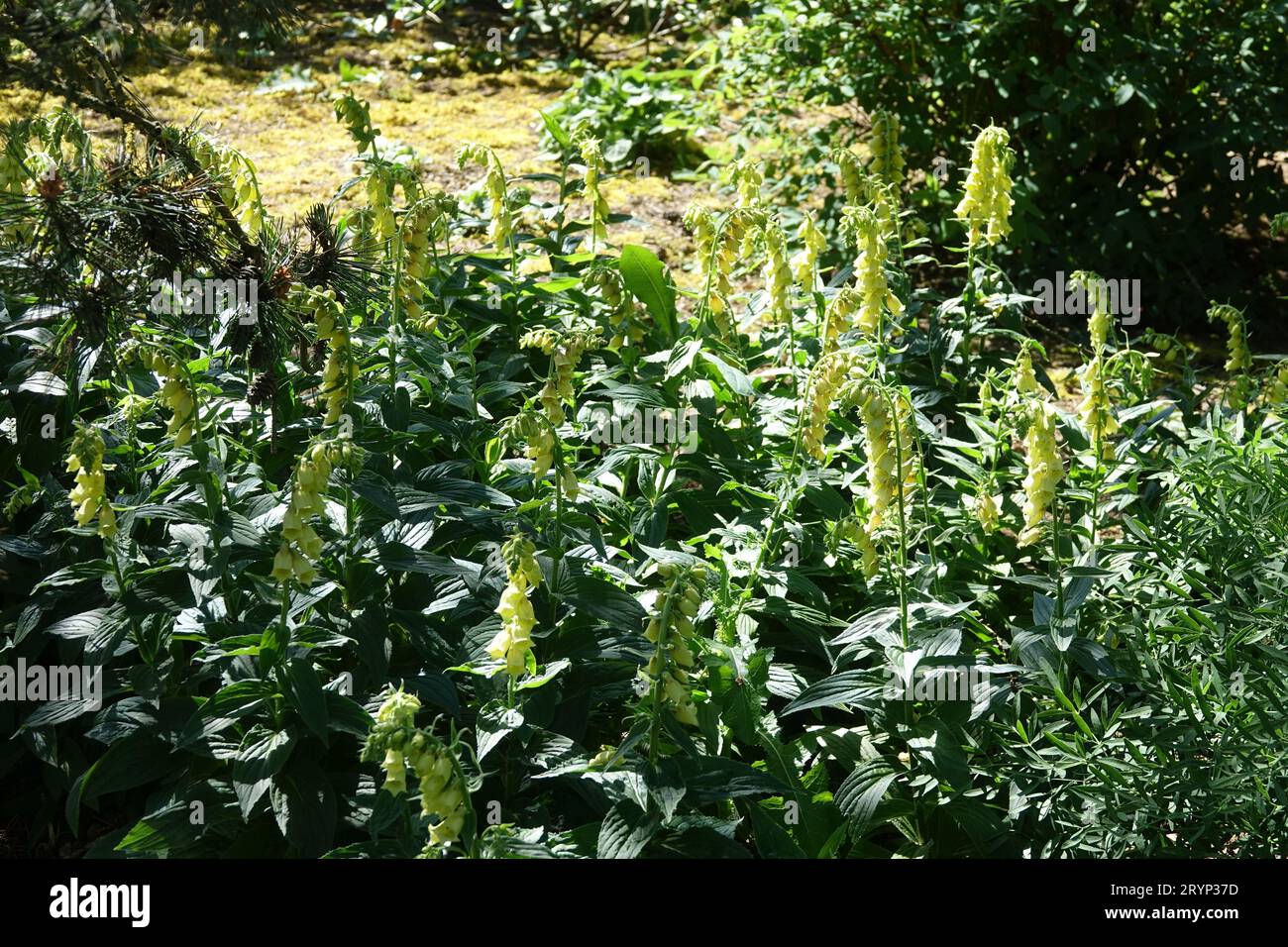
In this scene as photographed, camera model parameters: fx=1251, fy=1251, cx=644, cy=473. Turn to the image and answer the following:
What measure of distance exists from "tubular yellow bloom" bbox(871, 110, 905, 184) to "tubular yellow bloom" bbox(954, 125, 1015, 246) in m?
0.52

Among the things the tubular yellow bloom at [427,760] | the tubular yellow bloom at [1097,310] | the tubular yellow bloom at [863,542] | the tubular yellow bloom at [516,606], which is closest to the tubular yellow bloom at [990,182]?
the tubular yellow bloom at [1097,310]

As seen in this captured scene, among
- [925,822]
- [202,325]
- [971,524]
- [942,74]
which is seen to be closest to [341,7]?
[942,74]

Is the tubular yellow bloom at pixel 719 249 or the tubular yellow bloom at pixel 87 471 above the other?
the tubular yellow bloom at pixel 719 249

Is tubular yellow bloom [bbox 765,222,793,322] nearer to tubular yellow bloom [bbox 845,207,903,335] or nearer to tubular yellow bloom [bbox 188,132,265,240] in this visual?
tubular yellow bloom [bbox 845,207,903,335]

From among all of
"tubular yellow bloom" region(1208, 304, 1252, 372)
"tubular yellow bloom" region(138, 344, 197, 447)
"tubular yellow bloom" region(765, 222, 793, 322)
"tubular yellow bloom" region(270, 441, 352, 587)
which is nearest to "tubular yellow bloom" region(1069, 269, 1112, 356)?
"tubular yellow bloom" region(1208, 304, 1252, 372)

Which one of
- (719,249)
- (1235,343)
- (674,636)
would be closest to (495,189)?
(719,249)

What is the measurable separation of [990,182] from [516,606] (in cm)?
233

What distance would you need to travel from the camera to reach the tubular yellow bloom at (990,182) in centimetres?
395

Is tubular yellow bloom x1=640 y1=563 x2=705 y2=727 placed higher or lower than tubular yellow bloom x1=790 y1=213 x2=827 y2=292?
lower

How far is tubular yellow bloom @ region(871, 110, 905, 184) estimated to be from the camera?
4535 mm

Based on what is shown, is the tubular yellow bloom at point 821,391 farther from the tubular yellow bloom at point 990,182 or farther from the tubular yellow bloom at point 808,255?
the tubular yellow bloom at point 990,182

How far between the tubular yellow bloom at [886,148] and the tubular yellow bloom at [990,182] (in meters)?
0.52

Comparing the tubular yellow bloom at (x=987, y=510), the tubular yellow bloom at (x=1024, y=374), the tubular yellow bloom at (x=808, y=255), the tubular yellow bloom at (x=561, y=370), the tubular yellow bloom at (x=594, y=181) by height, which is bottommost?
the tubular yellow bloom at (x=987, y=510)

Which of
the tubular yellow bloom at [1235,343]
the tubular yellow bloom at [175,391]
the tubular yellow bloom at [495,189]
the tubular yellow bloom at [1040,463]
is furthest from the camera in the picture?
the tubular yellow bloom at [495,189]
